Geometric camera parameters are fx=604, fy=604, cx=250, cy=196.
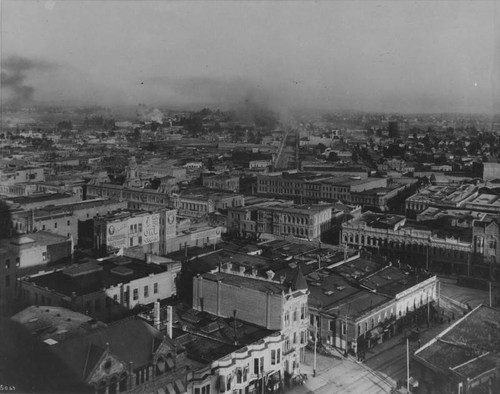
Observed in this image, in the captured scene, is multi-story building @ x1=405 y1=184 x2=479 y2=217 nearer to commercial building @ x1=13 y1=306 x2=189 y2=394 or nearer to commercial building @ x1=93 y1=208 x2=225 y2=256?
commercial building @ x1=93 y1=208 x2=225 y2=256

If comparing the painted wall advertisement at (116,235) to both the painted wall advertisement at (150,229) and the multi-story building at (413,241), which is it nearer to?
the painted wall advertisement at (150,229)

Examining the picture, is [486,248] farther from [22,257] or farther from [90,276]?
[22,257]

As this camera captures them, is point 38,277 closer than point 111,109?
Yes

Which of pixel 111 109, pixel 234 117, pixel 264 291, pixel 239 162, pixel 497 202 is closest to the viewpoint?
pixel 264 291

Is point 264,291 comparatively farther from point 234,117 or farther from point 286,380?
point 234,117

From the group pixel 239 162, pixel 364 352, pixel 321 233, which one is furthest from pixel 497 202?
pixel 239 162

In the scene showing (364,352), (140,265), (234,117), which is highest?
(234,117)

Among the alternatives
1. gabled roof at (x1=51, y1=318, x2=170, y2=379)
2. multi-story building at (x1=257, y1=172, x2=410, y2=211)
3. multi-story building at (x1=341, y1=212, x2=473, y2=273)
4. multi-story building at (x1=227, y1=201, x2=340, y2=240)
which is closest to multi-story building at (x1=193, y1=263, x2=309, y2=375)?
gabled roof at (x1=51, y1=318, x2=170, y2=379)
